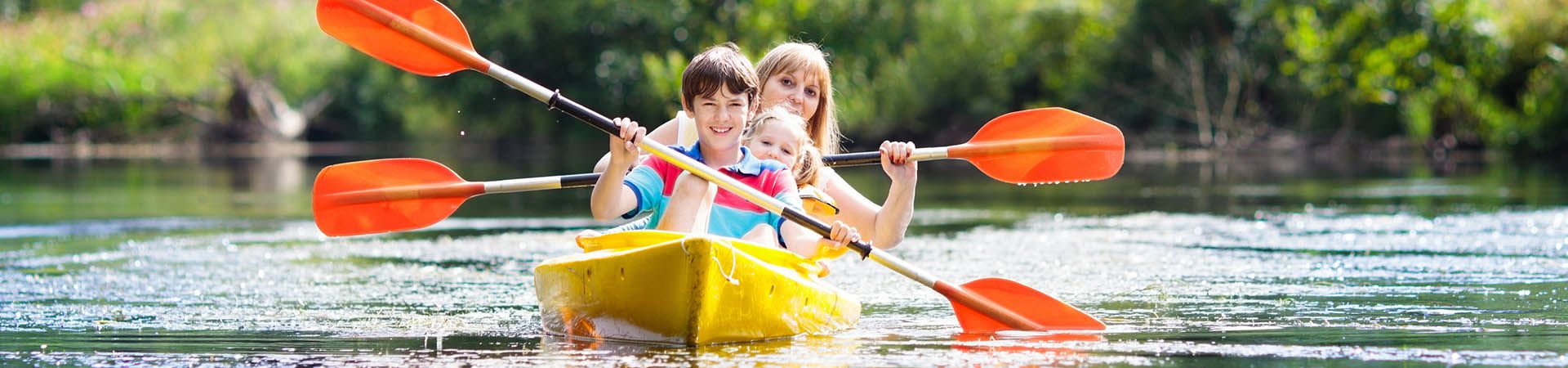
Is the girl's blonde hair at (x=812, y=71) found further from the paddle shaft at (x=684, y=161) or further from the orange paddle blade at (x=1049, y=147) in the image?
the paddle shaft at (x=684, y=161)

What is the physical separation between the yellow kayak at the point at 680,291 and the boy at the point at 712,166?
170 mm

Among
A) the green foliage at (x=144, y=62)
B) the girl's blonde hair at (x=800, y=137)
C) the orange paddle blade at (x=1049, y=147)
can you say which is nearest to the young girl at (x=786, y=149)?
the girl's blonde hair at (x=800, y=137)

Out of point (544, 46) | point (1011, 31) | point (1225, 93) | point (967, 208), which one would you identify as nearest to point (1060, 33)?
point (1011, 31)

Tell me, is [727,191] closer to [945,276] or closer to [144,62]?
[945,276]

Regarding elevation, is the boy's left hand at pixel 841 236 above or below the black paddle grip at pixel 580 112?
below

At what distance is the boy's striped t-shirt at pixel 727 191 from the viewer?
5.31 m

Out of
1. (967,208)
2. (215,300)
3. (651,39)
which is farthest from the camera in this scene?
(651,39)

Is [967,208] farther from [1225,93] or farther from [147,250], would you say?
[1225,93]

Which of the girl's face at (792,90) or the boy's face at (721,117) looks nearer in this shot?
the boy's face at (721,117)

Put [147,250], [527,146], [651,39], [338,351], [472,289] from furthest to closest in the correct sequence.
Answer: [527,146] < [651,39] < [147,250] < [472,289] < [338,351]

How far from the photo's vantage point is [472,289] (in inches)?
280

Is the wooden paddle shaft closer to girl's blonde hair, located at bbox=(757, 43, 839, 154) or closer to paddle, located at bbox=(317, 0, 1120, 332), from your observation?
girl's blonde hair, located at bbox=(757, 43, 839, 154)

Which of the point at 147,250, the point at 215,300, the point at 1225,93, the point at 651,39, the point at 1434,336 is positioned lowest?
the point at 1434,336

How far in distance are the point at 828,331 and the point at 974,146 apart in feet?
3.57
